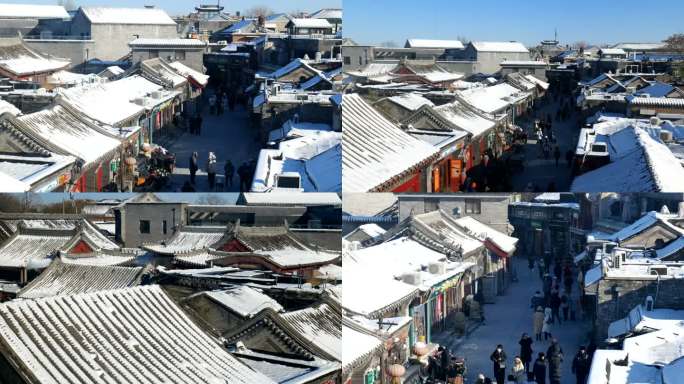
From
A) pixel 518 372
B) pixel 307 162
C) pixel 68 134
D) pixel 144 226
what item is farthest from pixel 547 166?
pixel 68 134

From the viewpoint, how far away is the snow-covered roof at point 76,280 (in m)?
5.21

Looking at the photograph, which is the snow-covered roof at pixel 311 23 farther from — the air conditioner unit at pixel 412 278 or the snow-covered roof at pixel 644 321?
the snow-covered roof at pixel 644 321

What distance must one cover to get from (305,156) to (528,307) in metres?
1.22

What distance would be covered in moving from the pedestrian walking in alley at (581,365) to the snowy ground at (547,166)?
0.68 m

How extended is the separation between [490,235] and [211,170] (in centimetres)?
137

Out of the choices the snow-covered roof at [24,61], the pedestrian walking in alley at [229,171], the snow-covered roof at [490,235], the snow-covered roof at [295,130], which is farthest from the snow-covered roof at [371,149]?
the snow-covered roof at [24,61]

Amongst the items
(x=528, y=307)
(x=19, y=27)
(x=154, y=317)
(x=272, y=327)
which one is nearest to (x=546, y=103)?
(x=528, y=307)

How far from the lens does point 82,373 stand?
471cm

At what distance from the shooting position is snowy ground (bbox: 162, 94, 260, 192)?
5.26m

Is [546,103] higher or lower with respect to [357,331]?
higher

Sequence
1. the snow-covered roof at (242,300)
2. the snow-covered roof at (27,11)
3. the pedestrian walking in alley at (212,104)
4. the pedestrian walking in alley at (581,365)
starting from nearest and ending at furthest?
the pedestrian walking in alley at (581,365)
the snow-covered roof at (27,11)
the snow-covered roof at (242,300)
the pedestrian walking in alley at (212,104)

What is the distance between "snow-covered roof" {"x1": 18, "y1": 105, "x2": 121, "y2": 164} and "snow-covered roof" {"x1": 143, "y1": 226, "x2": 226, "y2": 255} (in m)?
0.50

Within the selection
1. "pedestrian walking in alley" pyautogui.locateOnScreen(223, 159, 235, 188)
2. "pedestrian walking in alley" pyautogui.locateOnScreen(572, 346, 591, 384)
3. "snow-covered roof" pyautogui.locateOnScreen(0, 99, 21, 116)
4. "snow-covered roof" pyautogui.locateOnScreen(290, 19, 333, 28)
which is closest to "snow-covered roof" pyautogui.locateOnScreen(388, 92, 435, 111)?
"snow-covered roof" pyautogui.locateOnScreen(290, 19, 333, 28)

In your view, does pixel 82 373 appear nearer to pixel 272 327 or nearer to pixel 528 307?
pixel 272 327
